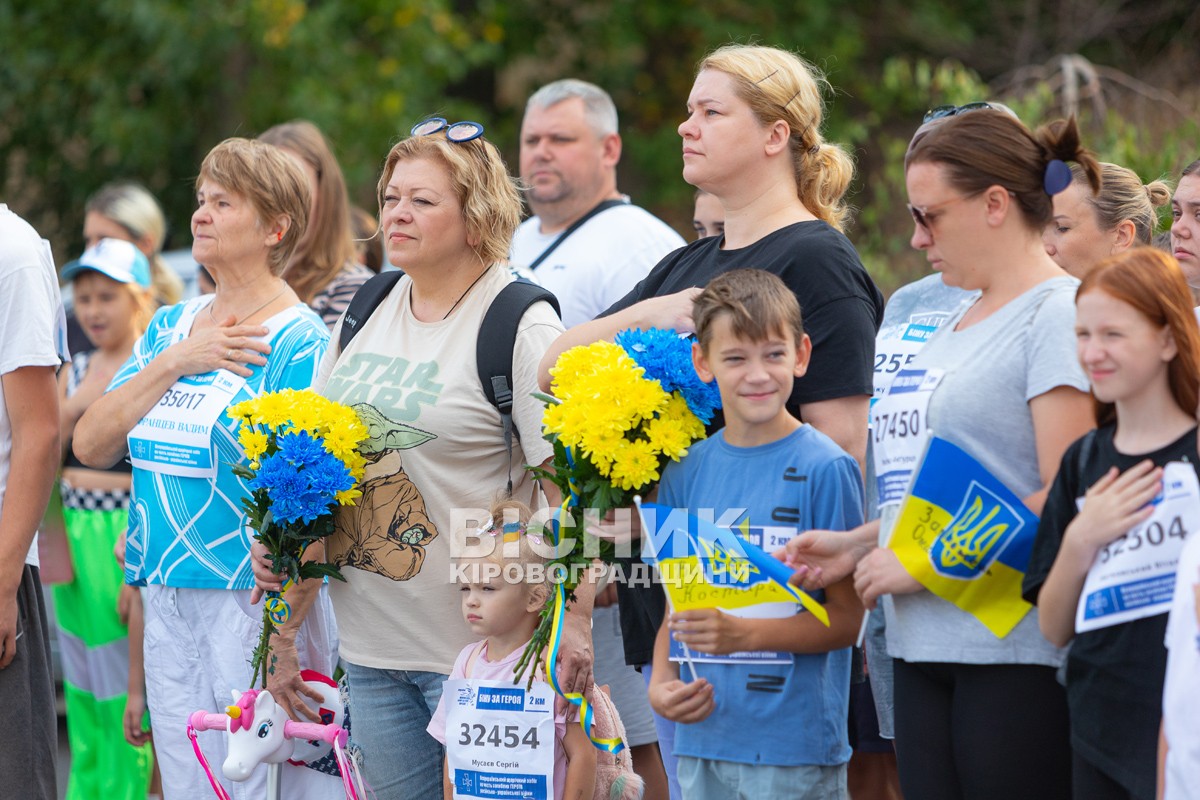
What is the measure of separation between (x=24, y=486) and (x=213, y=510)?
0.50 m

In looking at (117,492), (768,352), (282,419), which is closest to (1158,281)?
(768,352)

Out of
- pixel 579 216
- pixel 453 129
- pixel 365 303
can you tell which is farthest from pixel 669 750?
pixel 579 216

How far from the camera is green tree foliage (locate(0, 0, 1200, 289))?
11.1 m

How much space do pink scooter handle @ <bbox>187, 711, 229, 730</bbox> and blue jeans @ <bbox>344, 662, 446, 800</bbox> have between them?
0.35 m

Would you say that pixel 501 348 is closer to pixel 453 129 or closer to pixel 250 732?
pixel 453 129

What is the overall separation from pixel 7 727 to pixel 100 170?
1025cm

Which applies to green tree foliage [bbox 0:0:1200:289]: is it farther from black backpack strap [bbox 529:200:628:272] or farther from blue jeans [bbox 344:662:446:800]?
blue jeans [bbox 344:662:446:800]

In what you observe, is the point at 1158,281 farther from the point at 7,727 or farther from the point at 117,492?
the point at 117,492

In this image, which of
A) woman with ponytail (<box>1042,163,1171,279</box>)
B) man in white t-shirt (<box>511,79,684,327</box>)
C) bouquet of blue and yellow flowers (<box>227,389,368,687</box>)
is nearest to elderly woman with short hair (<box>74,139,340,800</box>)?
bouquet of blue and yellow flowers (<box>227,389,368,687</box>)

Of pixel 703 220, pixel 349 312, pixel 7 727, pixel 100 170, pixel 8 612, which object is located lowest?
pixel 7 727

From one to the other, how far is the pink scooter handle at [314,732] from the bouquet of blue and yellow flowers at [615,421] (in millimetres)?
905

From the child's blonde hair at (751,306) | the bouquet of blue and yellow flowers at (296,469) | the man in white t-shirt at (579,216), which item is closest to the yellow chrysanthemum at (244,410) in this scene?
the bouquet of blue and yellow flowers at (296,469)

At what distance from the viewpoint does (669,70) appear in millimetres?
14266

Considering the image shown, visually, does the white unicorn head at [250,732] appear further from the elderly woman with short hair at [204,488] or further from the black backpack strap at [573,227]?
the black backpack strap at [573,227]
